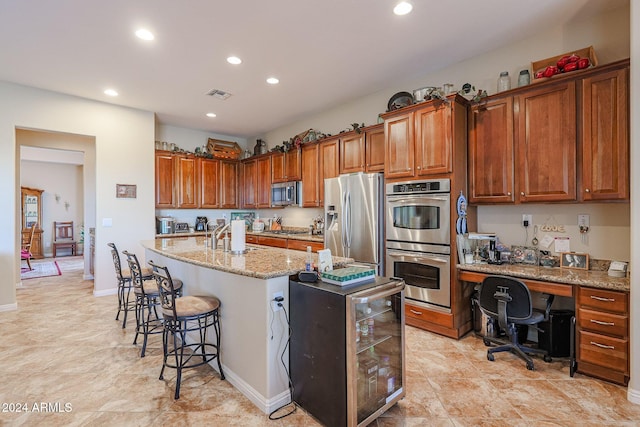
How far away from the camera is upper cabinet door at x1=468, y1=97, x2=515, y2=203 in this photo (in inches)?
123

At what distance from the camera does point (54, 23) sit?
2.90 meters

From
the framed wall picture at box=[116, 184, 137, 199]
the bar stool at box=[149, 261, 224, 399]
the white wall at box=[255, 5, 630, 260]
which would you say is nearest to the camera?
the bar stool at box=[149, 261, 224, 399]

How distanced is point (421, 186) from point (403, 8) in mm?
1683

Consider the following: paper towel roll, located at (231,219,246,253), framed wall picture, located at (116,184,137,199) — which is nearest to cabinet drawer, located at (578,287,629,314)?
paper towel roll, located at (231,219,246,253)

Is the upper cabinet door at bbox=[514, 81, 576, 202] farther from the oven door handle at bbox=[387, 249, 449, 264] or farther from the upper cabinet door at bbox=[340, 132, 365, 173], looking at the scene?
the upper cabinet door at bbox=[340, 132, 365, 173]

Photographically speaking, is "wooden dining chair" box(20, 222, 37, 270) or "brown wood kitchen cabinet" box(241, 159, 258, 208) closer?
"brown wood kitchen cabinet" box(241, 159, 258, 208)

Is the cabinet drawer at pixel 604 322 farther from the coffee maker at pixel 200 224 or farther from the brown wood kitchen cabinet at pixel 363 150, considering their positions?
the coffee maker at pixel 200 224

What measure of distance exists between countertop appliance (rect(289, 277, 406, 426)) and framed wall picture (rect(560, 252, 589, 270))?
1896 millimetres

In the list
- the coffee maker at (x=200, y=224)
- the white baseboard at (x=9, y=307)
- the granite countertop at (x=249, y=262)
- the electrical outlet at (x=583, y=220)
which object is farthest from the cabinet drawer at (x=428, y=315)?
the white baseboard at (x=9, y=307)

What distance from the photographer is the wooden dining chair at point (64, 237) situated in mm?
9250

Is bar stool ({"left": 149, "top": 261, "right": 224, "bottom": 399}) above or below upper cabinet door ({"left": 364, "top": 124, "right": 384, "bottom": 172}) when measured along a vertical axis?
below

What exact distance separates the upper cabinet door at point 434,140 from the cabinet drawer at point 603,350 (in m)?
1.79

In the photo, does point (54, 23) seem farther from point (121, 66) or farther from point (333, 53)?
point (333, 53)

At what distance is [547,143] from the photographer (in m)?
2.91
